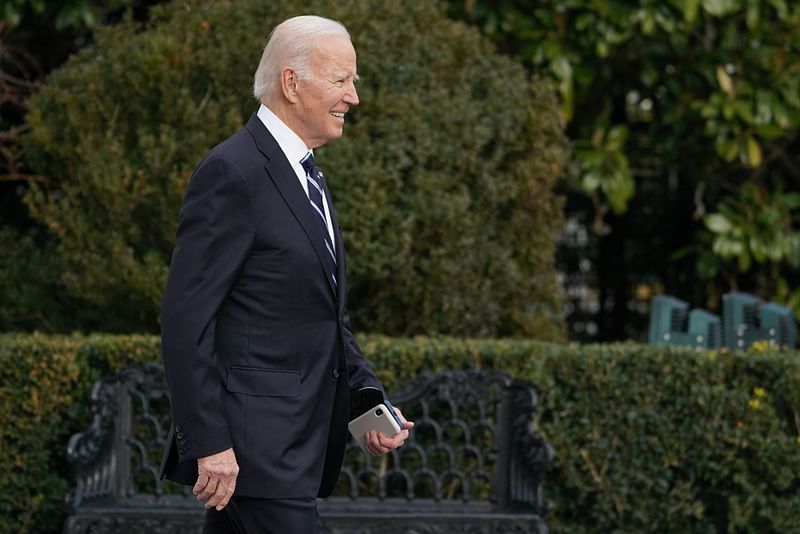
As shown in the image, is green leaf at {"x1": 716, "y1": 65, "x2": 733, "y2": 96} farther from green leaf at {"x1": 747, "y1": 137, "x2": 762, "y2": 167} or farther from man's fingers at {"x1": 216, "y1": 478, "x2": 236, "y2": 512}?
man's fingers at {"x1": 216, "y1": 478, "x2": 236, "y2": 512}

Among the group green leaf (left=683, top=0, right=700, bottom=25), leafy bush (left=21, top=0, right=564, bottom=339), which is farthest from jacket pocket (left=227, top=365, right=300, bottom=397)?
Answer: green leaf (left=683, top=0, right=700, bottom=25)

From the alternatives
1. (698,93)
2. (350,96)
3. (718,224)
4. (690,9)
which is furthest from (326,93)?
(698,93)

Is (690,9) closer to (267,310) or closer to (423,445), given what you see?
(423,445)

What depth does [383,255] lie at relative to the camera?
6.43 m

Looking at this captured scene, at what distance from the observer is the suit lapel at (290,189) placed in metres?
3.08

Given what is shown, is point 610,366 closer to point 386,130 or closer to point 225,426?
point 386,130

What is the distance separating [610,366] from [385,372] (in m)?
0.95

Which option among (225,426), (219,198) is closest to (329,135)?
(219,198)

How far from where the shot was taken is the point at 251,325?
119 inches

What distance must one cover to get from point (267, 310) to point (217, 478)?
0.39 metres

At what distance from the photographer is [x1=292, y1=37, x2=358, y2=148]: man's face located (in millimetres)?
3125

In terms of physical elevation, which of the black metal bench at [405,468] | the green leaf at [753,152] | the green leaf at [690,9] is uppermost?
the green leaf at [690,9]

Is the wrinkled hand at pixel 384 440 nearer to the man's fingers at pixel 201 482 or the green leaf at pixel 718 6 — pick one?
the man's fingers at pixel 201 482

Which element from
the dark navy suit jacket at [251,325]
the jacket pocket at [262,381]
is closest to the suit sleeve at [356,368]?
the dark navy suit jacket at [251,325]
